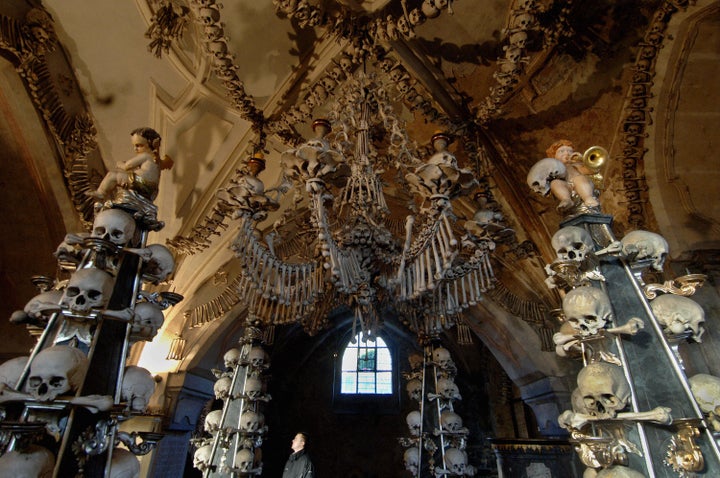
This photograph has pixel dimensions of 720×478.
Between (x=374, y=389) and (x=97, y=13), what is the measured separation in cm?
900

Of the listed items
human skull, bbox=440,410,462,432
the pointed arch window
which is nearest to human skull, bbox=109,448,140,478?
human skull, bbox=440,410,462,432

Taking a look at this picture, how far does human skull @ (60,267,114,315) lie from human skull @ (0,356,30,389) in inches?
8.8

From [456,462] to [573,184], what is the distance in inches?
114

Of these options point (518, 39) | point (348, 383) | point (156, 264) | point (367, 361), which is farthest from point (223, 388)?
point (367, 361)

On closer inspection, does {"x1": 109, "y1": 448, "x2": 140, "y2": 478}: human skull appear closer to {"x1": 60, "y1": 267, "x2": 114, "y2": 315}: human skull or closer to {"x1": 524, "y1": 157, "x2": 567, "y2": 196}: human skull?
{"x1": 60, "y1": 267, "x2": 114, "y2": 315}: human skull

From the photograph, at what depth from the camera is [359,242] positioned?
2.16 metres

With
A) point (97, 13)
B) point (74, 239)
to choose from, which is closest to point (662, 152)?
point (74, 239)

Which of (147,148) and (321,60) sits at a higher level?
(321,60)

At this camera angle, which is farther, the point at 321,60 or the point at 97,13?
the point at 321,60

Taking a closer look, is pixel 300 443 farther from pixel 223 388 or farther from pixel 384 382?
pixel 384 382

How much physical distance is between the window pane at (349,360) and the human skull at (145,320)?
358 inches

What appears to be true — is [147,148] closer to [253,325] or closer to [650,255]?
Answer: [650,255]

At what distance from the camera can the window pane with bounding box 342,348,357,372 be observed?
9.90m

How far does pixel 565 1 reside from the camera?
3.12 meters
